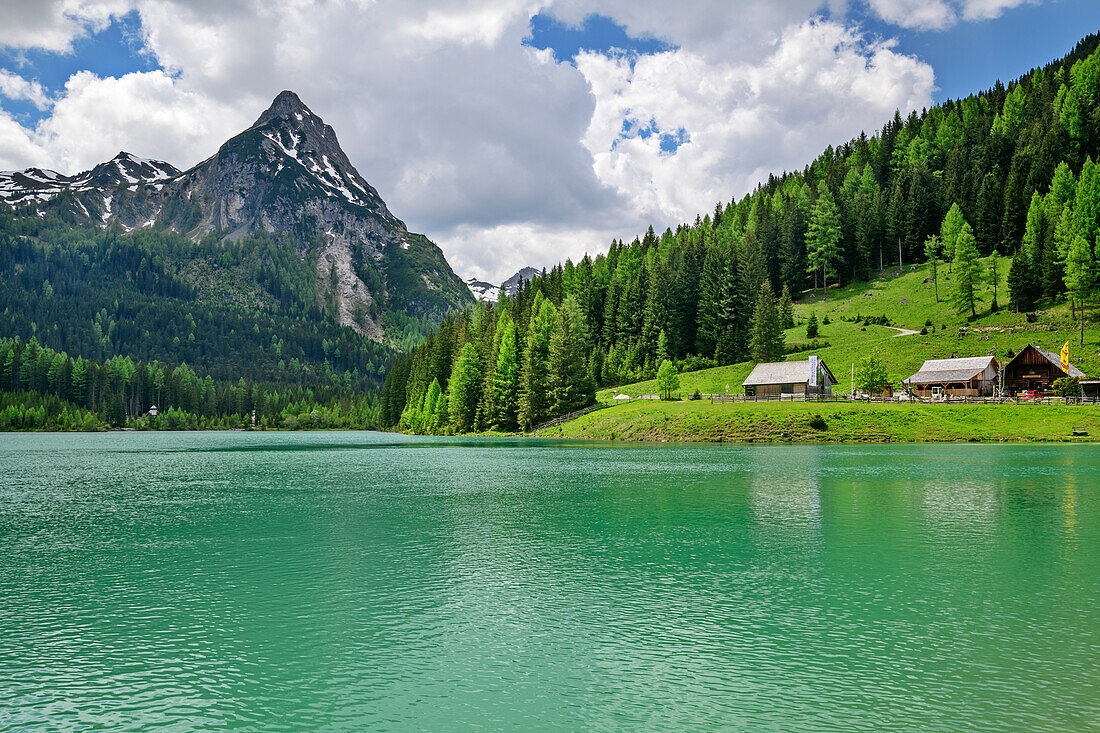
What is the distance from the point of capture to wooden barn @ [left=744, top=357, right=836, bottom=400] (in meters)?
112

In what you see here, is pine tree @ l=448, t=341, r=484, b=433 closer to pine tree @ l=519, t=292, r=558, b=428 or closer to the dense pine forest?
the dense pine forest

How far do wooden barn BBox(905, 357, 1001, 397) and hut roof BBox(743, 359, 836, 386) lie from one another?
13.8 m

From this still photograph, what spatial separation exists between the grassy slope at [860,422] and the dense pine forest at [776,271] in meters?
17.8

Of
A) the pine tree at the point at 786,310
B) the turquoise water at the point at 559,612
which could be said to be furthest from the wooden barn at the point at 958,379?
the turquoise water at the point at 559,612

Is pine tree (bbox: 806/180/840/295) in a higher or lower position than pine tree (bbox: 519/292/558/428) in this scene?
higher

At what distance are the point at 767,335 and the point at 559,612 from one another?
4689 inches

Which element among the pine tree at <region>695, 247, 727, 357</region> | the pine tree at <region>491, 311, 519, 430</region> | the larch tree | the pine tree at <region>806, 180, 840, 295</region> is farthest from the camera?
the pine tree at <region>806, 180, 840, 295</region>

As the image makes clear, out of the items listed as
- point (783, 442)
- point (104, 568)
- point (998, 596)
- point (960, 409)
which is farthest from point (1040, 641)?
point (960, 409)

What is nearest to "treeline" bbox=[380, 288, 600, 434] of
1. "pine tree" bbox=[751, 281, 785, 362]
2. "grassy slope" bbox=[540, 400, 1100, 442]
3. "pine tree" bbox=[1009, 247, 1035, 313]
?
"grassy slope" bbox=[540, 400, 1100, 442]

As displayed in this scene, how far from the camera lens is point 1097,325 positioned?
115 meters

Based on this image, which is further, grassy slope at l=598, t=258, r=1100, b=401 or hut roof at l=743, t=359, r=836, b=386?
hut roof at l=743, t=359, r=836, b=386

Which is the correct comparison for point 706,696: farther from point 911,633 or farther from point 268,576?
point 268,576

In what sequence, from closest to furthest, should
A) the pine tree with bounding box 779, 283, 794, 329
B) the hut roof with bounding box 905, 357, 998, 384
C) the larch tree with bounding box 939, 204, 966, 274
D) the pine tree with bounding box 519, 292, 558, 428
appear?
1. the hut roof with bounding box 905, 357, 998, 384
2. the pine tree with bounding box 519, 292, 558, 428
3. the pine tree with bounding box 779, 283, 794, 329
4. the larch tree with bounding box 939, 204, 966, 274

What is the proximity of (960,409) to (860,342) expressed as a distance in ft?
139
